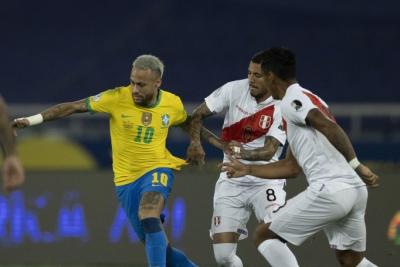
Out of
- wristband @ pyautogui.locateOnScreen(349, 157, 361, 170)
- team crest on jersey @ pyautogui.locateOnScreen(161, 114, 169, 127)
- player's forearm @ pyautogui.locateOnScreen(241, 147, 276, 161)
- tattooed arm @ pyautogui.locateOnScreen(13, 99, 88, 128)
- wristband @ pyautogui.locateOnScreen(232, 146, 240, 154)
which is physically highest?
tattooed arm @ pyautogui.locateOnScreen(13, 99, 88, 128)

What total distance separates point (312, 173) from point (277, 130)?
1.64 m

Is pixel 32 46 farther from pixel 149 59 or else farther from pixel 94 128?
pixel 149 59

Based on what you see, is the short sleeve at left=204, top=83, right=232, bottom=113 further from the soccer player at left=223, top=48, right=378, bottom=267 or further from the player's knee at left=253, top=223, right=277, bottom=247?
the player's knee at left=253, top=223, right=277, bottom=247

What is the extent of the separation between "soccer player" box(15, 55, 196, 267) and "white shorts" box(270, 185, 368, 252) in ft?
4.58

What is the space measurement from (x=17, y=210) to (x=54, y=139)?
3.53m

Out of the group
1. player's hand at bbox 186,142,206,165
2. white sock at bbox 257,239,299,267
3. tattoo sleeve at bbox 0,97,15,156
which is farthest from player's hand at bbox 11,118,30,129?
tattoo sleeve at bbox 0,97,15,156

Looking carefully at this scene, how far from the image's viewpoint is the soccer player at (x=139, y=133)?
803 centimetres

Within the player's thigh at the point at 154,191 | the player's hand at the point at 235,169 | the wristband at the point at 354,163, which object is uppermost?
the wristband at the point at 354,163

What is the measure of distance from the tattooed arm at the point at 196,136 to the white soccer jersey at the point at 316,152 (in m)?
1.51

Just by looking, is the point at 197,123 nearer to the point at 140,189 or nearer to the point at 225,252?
the point at 140,189

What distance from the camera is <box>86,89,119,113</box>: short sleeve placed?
26.6ft

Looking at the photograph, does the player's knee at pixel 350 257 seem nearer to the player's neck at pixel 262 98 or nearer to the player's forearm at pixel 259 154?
the player's forearm at pixel 259 154

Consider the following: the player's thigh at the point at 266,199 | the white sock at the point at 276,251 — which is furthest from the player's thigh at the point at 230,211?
the white sock at the point at 276,251

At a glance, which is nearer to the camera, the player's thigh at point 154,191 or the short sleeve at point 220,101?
the player's thigh at point 154,191
